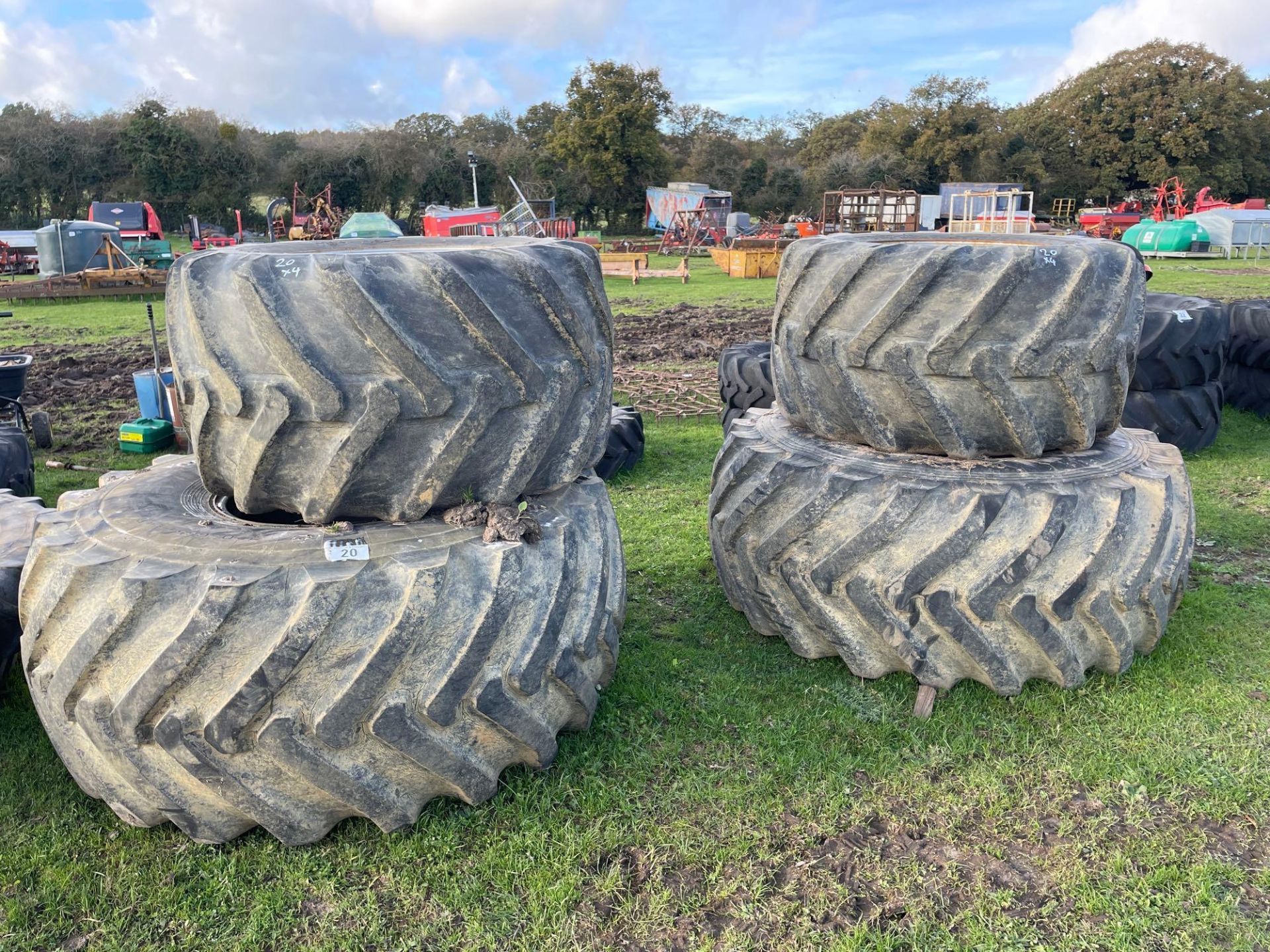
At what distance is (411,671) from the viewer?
6.42ft

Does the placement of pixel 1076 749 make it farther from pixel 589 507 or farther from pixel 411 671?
pixel 411 671

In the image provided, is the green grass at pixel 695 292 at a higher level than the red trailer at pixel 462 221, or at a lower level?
lower

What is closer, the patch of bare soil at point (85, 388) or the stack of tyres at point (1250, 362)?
the stack of tyres at point (1250, 362)

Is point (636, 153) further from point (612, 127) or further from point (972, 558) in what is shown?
point (972, 558)

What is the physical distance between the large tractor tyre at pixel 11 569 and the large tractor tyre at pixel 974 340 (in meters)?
2.55

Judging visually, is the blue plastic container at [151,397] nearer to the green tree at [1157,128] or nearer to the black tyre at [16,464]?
the black tyre at [16,464]

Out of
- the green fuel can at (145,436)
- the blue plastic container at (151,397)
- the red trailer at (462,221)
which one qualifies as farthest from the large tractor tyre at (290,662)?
the red trailer at (462,221)

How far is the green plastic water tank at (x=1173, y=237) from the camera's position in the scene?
78.8 ft

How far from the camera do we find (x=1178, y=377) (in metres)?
5.57

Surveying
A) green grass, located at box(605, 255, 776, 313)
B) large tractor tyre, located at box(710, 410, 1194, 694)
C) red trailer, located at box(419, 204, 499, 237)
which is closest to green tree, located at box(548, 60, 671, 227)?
red trailer, located at box(419, 204, 499, 237)

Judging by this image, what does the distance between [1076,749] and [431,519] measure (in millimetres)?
2044

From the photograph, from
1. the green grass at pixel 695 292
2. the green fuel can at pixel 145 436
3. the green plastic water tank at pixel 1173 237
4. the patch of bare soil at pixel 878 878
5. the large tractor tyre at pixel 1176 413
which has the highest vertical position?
the green plastic water tank at pixel 1173 237

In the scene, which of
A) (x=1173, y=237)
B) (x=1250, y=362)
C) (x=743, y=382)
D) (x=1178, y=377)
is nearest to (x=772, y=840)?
(x=743, y=382)

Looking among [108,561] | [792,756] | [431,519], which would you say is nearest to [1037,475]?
[792,756]
